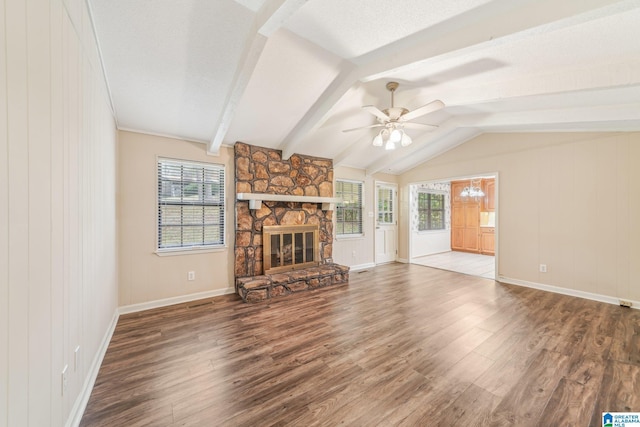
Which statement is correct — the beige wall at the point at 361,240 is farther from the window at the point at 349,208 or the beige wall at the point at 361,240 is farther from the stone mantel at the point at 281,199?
the stone mantel at the point at 281,199

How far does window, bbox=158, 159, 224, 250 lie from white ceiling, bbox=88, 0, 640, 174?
0.49 meters

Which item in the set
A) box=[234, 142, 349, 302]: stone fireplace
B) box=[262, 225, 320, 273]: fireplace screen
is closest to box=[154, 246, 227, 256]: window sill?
box=[234, 142, 349, 302]: stone fireplace

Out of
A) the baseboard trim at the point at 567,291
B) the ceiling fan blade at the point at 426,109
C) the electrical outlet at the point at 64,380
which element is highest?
the ceiling fan blade at the point at 426,109

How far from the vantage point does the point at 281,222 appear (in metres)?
4.52

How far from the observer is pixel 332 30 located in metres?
2.10

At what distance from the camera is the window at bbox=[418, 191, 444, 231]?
750 cm

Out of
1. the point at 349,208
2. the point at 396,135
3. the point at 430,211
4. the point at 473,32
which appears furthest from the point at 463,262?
the point at 473,32

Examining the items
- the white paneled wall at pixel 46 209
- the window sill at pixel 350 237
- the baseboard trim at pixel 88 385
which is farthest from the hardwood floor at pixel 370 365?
the window sill at pixel 350 237

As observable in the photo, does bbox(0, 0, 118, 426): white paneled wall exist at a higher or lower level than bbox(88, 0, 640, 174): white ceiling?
lower

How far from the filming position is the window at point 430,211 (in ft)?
24.6

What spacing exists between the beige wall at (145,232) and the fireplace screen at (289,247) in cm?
102

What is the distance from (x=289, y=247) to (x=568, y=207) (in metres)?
4.79

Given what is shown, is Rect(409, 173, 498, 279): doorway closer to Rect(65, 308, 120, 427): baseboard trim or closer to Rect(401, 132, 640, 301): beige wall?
Rect(401, 132, 640, 301): beige wall

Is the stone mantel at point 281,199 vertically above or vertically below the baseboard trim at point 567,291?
above
